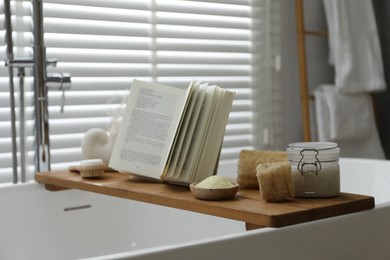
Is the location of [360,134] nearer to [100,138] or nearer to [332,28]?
[332,28]

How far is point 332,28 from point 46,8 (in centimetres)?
144

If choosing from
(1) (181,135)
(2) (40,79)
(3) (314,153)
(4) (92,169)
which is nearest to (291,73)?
(2) (40,79)

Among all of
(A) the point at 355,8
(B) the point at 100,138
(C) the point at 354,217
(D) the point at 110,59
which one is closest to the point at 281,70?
(A) the point at 355,8

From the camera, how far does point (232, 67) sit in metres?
3.00

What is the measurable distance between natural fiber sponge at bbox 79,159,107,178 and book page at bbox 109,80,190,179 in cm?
14

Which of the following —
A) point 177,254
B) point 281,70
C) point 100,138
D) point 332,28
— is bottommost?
point 177,254

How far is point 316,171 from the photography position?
1201 mm

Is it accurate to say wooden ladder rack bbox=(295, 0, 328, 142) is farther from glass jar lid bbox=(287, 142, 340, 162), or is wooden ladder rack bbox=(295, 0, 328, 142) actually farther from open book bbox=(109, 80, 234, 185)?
glass jar lid bbox=(287, 142, 340, 162)

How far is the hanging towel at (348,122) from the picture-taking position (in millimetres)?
3064

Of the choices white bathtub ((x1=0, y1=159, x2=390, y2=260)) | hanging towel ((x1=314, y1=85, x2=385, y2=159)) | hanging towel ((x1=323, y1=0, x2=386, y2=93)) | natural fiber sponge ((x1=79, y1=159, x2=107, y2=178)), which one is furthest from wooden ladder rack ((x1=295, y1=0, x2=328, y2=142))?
natural fiber sponge ((x1=79, y1=159, x2=107, y2=178))

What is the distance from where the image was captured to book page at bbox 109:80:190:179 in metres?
1.48

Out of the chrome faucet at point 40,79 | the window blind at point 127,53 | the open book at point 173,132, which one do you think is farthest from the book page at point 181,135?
the window blind at point 127,53

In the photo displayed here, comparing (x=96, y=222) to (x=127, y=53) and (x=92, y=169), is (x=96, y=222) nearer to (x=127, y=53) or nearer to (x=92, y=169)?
(x=92, y=169)

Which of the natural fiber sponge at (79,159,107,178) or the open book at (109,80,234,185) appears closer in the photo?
the open book at (109,80,234,185)
